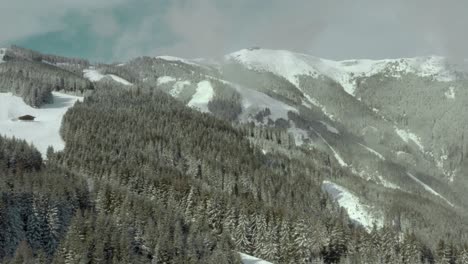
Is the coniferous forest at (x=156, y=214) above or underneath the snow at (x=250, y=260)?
above

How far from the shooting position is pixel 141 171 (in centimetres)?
14450

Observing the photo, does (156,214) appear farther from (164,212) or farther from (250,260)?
(250,260)

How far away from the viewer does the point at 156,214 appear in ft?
353

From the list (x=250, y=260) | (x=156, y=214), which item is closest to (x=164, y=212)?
(x=156, y=214)

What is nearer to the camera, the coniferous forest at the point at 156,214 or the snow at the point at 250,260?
the coniferous forest at the point at 156,214

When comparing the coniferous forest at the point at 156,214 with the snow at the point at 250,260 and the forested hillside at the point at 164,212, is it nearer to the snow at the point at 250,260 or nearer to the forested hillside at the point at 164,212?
the forested hillside at the point at 164,212

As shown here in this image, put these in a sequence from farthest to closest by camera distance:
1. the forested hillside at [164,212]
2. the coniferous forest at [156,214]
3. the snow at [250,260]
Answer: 1. the snow at [250,260]
2. the forested hillside at [164,212]
3. the coniferous forest at [156,214]

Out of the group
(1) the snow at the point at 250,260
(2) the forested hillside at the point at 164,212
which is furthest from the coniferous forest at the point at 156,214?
(1) the snow at the point at 250,260

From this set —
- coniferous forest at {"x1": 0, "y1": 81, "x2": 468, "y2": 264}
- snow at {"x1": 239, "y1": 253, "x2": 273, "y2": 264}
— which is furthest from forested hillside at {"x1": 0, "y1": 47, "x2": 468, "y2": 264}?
snow at {"x1": 239, "y1": 253, "x2": 273, "y2": 264}

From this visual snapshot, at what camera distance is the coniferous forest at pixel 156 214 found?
91250 millimetres

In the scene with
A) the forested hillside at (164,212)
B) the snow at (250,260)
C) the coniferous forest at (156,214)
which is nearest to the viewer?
the coniferous forest at (156,214)

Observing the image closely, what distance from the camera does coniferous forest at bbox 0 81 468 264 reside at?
91250 mm

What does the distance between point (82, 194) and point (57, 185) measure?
302 inches

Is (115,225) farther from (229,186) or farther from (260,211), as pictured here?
(229,186)
